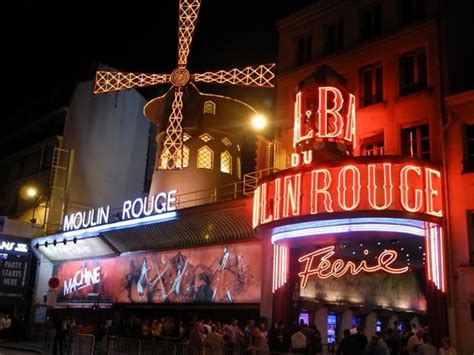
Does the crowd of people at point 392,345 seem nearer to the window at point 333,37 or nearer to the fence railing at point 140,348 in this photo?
the fence railing at point 140,348

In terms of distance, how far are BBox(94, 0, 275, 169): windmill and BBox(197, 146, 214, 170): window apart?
144 centimetres

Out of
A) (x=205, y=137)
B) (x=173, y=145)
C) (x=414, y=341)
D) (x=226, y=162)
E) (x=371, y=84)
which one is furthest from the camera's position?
(x=226, y=162)

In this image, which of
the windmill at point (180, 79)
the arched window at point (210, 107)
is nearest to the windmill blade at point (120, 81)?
the windmill at point (180, 79)

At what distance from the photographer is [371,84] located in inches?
719

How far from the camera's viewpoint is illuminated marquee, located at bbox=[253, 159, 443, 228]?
46.4 ft

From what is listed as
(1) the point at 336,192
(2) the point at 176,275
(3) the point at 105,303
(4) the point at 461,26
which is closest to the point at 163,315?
(2) the point at 176,275

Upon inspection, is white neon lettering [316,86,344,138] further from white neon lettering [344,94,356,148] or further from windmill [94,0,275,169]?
windmill [94,0,275,169]

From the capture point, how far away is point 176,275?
22.8m

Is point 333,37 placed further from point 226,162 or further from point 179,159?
point 226,162

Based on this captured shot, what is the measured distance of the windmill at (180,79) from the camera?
24844 millimetres

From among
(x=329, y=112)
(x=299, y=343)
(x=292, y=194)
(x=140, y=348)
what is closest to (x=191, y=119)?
(x=329, y=112)

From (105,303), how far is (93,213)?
4.15 m

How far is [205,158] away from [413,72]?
11.5 meters

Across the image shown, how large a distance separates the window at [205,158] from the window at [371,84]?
31.7 ft
